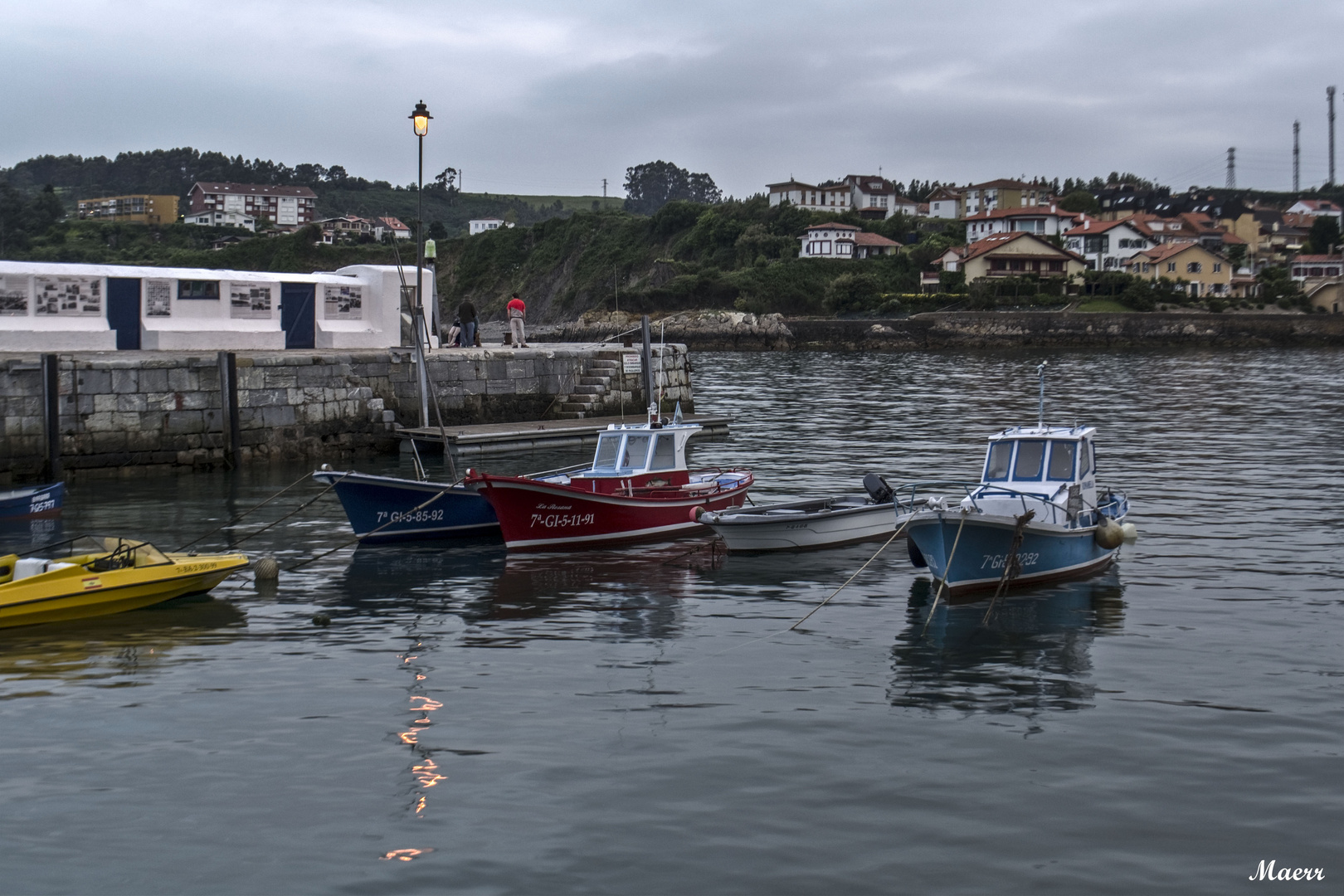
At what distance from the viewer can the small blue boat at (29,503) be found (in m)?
20.0

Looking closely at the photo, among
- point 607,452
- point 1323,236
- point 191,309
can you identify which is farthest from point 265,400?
point 1323,236

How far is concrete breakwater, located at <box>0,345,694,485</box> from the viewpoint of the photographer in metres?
24.7

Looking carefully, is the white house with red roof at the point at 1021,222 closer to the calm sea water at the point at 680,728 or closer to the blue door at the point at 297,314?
the blue door at the point at 297,314

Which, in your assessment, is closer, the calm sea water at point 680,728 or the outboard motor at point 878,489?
the calm sea water at point 680,728

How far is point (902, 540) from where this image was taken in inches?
779

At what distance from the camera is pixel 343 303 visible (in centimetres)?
3222

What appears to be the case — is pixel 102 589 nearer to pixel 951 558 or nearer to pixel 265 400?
pixel 951 558

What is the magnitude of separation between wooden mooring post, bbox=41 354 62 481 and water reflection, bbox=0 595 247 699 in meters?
11.4

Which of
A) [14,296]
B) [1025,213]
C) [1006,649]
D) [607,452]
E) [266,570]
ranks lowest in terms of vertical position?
[1006,649]

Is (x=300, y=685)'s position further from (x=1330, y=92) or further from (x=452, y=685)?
(x=1330, y=92)

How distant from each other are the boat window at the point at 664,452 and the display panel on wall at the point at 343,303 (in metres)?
15.1

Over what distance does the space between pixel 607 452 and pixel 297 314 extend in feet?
47.4

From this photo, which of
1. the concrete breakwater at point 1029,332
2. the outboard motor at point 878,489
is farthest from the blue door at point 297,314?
the concrete breakwater at point 1029,332

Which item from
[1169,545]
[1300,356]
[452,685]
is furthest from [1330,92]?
[452,685]
